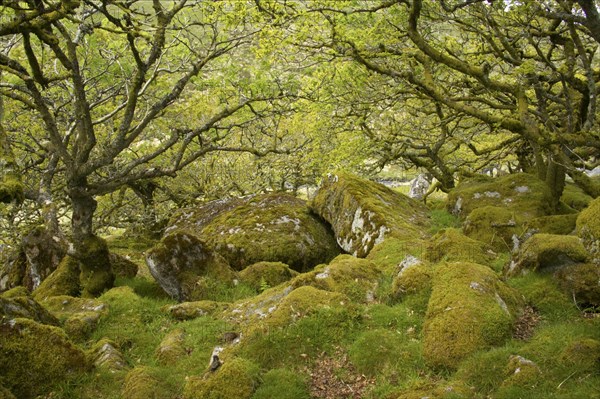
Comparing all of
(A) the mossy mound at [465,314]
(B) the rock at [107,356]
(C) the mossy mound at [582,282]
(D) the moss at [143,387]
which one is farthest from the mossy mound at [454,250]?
(B) the rock at [107,356]

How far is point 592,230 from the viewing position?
28.7 ft

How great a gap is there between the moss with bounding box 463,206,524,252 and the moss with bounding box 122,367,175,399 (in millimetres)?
9735

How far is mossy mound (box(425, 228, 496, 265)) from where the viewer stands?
12.2 meters

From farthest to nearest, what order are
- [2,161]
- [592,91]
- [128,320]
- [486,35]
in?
[486,35], [128,320], [592,91], [2,161]

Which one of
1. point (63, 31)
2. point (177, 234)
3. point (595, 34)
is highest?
point (63, 31)

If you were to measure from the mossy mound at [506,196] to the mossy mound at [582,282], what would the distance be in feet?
19.9

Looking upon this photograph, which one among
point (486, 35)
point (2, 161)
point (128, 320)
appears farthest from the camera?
point (486, 35)

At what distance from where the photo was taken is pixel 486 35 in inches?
511

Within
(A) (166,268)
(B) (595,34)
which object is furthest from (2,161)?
(B) (595,34)

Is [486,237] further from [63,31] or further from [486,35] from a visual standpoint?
[63,31]

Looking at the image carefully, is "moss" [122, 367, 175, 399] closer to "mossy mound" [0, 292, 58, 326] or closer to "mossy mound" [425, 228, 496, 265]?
"mossy mound" [0, 292, 58, 326]

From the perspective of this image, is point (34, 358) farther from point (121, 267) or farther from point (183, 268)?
point (121, 267)

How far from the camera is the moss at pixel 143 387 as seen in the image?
26.2 feet

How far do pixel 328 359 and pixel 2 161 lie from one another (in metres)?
6.75
